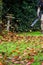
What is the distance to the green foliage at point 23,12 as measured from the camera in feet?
59.5

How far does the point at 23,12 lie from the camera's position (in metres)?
18.5

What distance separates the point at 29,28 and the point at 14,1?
1932mm

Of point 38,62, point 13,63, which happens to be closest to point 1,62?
point 13,63

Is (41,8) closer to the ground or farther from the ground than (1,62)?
closer to the ground

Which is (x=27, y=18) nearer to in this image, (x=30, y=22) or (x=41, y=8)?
(x=30, y=22)

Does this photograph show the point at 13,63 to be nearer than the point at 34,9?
Yes

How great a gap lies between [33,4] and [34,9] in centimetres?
40

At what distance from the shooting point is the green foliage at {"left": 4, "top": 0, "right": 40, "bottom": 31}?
18125 mm

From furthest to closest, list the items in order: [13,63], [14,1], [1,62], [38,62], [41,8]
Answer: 1. [14,1]
2. [41,8]
3. [38,62]
4. [13,63]
5. [1,62]

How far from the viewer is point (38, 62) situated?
6316 mm

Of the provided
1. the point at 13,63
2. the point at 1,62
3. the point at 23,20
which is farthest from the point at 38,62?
the point at 23,20

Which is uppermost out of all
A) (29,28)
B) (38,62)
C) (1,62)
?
(1,62)

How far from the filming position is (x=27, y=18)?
18562 millimetres

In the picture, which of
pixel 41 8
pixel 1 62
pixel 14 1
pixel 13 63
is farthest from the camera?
pixel 14 1
